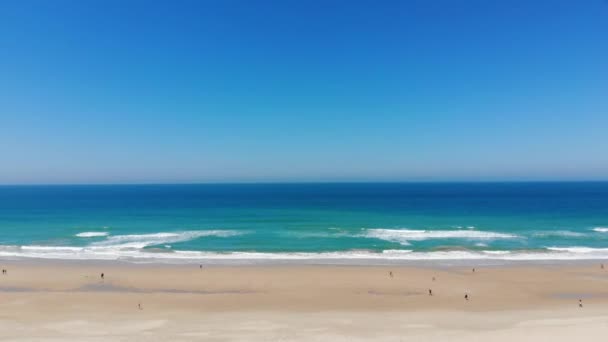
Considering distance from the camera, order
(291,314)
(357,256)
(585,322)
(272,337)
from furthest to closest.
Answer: (357,256) → (291,314) → (585,322) → (272,337)

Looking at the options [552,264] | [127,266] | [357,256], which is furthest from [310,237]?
[552,264]

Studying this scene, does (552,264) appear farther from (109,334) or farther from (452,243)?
(109,334)

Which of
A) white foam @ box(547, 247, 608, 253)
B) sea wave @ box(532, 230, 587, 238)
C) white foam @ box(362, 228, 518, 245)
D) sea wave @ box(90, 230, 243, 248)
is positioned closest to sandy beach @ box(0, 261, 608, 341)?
white foam @ box(547, 247, 608, 253)

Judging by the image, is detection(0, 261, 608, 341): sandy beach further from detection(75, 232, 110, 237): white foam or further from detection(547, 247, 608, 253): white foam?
detection(75, 232, 110, 237): white foam

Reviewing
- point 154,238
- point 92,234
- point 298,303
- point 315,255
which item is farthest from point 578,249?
point 92,234

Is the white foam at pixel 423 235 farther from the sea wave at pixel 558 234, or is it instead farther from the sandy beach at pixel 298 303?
the sandy beach at pixel 298 303

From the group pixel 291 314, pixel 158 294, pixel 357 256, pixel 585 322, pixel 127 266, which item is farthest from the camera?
pixel 357 256
